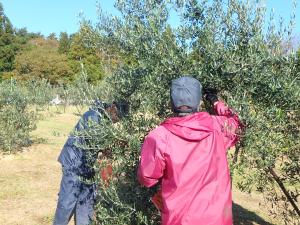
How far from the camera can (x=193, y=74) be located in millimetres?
4012

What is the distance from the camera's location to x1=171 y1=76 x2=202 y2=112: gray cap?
3207 millimetres

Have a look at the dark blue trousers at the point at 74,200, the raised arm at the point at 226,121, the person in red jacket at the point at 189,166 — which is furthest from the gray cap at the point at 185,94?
the dark blue trousers at the point at 74,200

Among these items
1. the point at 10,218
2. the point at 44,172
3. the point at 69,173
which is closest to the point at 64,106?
the point at 44,172

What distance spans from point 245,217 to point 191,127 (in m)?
5.77

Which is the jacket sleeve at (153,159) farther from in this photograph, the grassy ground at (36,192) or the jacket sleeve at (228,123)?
the grassy ground at (36,192)

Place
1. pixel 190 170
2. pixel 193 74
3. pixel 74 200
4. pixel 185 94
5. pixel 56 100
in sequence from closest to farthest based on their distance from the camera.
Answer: pixel 190 170
pixel 185 94
pixel 193 74
pixel 74 200
pixel 56 100

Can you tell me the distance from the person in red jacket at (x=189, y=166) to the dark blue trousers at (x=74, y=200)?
2293 millimetres

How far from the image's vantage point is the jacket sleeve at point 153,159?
312 centimetres

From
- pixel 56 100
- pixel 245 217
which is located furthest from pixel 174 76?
pixel 56 100

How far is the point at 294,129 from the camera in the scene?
4859mm

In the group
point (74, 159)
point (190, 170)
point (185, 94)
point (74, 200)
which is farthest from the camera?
point (74, 200)

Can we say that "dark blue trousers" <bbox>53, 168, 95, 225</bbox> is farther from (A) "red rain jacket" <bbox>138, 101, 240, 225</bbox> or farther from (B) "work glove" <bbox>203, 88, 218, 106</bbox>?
(A) "red rain jacket" <bbox>138, 101, 240, 225</bbox>

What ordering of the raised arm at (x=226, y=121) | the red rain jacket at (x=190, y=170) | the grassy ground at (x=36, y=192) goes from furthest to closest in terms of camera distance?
the grassy ground at (x=36, y=192)
the raised arm at (x=226, y=121)
the red rain jacket at (x=190, y=170)

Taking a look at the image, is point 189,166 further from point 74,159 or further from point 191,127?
point 74,159
